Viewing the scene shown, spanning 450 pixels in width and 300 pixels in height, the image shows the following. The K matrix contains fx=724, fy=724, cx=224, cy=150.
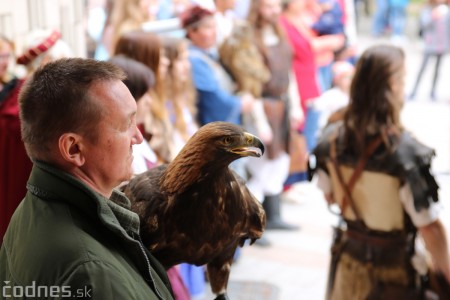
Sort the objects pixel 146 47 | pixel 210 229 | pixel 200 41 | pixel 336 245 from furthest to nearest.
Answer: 1. pixel 200 41
2. pixel 146 47
3. pixel 336 245
4. pixel 210 229

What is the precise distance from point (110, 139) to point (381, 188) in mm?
2010

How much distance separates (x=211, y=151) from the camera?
1.69 m

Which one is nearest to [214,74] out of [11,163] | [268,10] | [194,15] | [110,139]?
[194,15]

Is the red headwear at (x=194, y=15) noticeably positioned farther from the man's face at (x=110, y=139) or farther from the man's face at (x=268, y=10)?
the man's face at (x=110, y=139)

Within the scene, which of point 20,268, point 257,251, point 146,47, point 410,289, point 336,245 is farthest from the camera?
point 257,251

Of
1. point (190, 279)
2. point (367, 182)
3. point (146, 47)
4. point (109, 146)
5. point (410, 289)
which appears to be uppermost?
point (109, 146)

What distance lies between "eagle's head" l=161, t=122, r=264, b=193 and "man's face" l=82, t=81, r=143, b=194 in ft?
0.50

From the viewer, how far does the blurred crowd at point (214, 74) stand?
3449 mm

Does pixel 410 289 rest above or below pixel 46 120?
below

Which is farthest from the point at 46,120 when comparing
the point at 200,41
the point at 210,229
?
the point at 200,41

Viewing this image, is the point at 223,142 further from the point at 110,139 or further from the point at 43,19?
the point at 43,19

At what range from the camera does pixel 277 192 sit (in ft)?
20.5

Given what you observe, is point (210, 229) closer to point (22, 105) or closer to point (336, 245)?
point (22, 105)

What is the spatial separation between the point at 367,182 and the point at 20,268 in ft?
7.14
